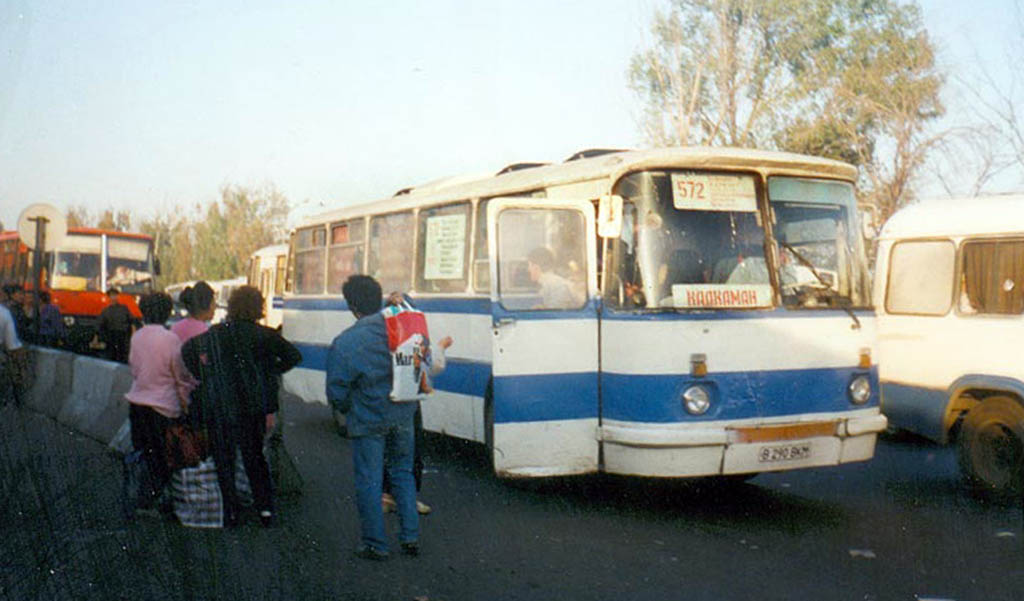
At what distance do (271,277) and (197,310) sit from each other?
2446cm

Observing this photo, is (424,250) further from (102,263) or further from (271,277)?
(271,277)

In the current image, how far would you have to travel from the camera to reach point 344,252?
14062 mm

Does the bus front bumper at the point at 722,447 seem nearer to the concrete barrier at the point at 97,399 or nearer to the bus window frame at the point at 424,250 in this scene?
the bus window frame at the point at 424,250

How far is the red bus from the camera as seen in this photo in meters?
27.9

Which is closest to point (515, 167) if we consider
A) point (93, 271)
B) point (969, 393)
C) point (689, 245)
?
point (689, 245)

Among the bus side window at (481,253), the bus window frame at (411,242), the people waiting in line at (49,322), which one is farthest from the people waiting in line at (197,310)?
the people waiting in line at (49,322)

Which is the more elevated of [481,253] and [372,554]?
[481,253]

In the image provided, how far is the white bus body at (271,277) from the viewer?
103 feet

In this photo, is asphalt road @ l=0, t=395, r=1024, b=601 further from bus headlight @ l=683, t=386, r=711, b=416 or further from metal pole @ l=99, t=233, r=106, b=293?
metal pole @ l=99, t=233, r=106, b=293

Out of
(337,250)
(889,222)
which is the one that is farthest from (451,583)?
(337,250)

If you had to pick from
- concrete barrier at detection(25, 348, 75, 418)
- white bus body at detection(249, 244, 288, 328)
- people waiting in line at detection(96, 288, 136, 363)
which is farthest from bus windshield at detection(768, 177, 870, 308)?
white bus body at detection(249, 244, 288, 328)

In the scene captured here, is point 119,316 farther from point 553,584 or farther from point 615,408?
point 553,584

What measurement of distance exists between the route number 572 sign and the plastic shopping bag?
7.79ft

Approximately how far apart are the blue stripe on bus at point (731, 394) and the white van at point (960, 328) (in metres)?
1.90
